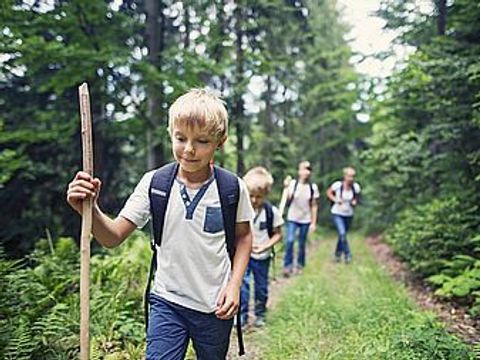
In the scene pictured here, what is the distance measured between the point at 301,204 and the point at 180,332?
802cm

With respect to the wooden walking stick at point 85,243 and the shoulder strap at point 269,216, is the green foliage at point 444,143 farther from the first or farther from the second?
the wooden walking stick at point 85,243

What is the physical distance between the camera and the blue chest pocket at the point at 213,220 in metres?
3.02

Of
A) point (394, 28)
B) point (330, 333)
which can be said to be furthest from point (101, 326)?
point (394, 28)

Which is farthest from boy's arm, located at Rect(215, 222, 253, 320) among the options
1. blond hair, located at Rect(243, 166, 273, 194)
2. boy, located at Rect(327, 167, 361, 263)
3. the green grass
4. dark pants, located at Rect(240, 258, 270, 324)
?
boy, located at Rect(327, 167, 361, 263)

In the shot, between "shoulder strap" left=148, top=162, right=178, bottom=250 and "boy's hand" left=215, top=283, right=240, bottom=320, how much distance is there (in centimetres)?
48

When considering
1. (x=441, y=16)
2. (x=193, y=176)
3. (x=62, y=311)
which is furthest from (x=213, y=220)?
(x=441, y=16)

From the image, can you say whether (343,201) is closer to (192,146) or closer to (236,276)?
(236,276)

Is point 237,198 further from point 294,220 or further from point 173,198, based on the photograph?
point 294,220

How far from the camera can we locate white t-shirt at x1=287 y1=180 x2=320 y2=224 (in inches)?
426

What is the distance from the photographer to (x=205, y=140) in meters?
2.91

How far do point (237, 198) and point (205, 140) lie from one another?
1.35 ft

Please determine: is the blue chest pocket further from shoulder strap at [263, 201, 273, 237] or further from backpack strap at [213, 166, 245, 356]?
shoulder strap at [263, 201, 273, 237]

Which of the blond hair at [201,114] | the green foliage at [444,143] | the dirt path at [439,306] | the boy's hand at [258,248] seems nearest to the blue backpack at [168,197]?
the blond hair at [201,114]

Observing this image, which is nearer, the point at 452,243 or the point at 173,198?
the point at 173,198
